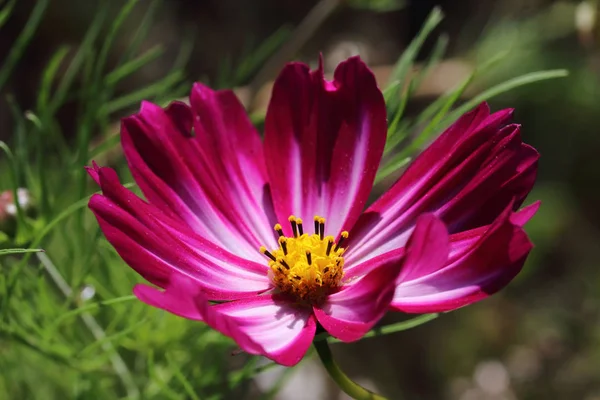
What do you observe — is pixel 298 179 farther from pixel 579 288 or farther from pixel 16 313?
pixel 579 288

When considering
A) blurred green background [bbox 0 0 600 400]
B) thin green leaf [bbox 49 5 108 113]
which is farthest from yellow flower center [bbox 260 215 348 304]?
thin green leaf [bbox 49 5 108 113]

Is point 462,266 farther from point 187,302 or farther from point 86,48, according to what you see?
point 86,48

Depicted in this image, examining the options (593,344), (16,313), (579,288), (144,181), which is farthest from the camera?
(579,288)

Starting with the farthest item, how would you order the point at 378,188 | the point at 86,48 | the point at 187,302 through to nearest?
the point at 378,188
the point at 86,48
the point at 187,302

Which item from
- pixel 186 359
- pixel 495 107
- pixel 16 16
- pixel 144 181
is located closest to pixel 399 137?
pixel 144 181

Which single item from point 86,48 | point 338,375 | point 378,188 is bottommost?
point 378,188

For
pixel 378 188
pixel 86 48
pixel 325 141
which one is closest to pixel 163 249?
pixel 325 141
